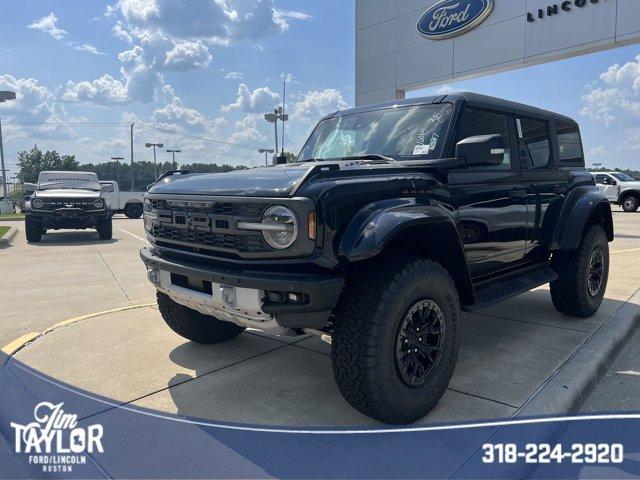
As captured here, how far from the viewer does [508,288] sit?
387 cm

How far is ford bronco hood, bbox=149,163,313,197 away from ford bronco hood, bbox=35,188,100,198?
9573 mm

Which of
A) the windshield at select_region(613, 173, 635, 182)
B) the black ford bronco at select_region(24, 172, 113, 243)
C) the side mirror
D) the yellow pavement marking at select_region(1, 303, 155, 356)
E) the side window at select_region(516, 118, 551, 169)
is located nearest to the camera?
the side mirror

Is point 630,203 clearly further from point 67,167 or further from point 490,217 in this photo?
point 67,167

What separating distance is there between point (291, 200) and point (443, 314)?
1.15 metres

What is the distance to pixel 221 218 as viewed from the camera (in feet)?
9.21

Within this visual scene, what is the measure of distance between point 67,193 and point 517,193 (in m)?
11.2

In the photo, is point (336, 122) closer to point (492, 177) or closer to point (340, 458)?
point (492, 177)

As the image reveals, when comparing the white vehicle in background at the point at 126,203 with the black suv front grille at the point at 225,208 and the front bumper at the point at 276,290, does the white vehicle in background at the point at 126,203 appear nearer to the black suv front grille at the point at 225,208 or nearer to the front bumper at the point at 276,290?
the black suv front grille at the point at 225,208

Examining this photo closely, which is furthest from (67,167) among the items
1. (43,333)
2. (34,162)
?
(43,333)

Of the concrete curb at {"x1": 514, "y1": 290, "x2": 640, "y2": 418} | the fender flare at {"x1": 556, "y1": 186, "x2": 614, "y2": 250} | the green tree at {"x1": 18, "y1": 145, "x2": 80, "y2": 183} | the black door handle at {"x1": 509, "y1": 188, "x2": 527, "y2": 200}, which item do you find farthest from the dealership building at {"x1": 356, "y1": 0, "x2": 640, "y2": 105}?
the green tree at {"x1": 18, "y1": 145, "x2": 80, "y2": 183}

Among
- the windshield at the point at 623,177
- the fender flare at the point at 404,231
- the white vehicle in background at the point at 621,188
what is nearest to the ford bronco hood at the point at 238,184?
the fender flare at the point at 404,231

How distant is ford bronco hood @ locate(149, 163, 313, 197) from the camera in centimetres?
267

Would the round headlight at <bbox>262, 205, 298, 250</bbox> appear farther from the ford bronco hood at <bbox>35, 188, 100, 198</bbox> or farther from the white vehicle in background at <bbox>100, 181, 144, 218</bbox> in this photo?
the white vehicle in background at <bbox>100, 181, 144, 218</bbox>

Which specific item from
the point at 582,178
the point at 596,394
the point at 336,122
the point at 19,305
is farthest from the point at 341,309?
the point at 19,305
